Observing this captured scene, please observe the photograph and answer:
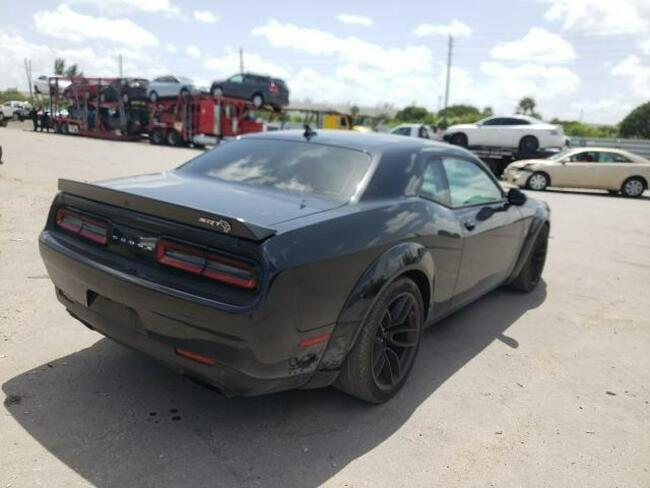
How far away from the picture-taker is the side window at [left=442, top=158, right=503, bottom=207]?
3.78 m

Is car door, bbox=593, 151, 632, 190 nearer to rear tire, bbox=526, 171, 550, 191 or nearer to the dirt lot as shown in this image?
rear tire, bbox=526, 171, 550, 191

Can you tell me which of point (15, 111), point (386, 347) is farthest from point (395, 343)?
point (15, 111)

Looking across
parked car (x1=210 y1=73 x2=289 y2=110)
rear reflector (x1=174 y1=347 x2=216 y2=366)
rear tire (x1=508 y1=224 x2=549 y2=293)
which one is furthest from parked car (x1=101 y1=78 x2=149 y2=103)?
rear reflector (x1=174 y1=347 x2=216 y2=366)

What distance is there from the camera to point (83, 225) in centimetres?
287

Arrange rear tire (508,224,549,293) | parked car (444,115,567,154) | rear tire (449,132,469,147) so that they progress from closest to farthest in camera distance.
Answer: rear tire (508,224,549,293), parked car (444,115,567,154), rear tire (449,132,469,147)

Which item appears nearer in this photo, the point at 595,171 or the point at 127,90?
the point at 595,171

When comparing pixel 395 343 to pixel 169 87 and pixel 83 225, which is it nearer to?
pixel 83 225

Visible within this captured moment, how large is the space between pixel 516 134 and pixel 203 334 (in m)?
18.9

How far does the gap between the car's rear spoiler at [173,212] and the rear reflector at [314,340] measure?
0.51 meters

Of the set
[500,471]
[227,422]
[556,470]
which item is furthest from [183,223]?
[556,470]

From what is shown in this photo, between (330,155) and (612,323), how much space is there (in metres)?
3.09

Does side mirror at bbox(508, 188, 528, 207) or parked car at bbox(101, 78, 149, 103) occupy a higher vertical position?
parked car at bbox(101, 78, 149, 103)

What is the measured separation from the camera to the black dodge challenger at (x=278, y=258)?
2.26 meters

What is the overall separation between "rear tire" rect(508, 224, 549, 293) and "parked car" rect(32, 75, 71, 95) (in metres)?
30.5
